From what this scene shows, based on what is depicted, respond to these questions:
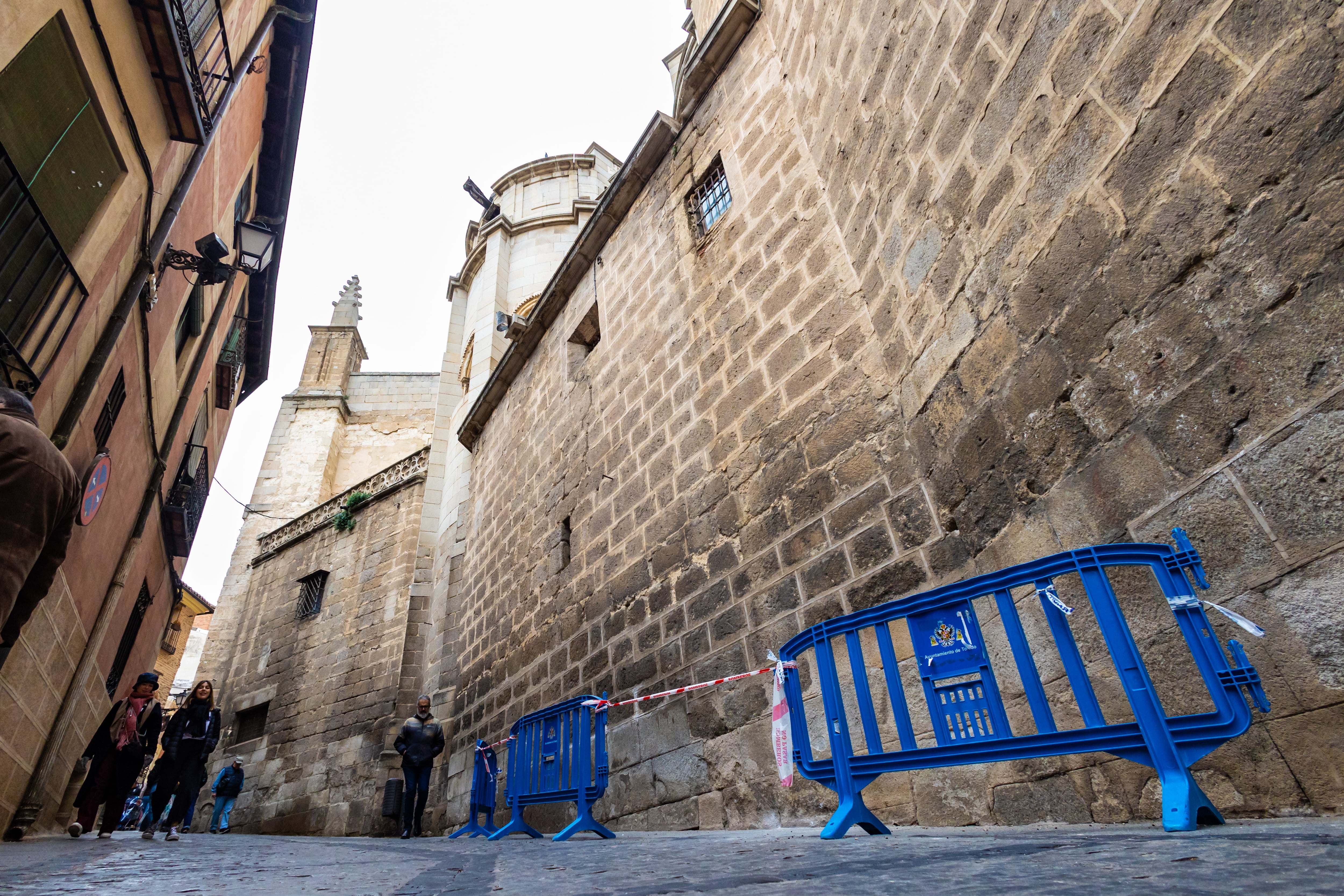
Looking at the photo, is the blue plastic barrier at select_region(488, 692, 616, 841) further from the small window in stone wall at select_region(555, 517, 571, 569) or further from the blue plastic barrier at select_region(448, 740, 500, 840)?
the small window in stone wall at select_region(555, 517, 571, 569)

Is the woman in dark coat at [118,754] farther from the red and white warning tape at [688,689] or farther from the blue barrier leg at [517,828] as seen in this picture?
the red and white warning tape at [688,689]

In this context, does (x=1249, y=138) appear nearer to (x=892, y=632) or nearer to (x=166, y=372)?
(x=892, y=632)

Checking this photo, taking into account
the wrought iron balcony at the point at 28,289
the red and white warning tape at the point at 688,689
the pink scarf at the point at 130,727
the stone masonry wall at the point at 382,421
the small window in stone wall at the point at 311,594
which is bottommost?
the red and white warning tape at the point at 688,689

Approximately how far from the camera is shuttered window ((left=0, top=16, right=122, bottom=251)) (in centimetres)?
354

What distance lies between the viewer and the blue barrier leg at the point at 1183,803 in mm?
1572

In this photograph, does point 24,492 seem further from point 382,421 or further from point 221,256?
point 382,421

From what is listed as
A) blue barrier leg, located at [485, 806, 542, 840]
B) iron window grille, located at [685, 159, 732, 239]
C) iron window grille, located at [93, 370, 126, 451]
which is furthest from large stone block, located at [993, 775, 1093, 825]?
iron window grille, located at [93, 370, 126, 451]

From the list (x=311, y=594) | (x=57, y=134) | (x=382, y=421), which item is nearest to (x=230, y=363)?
(x=311, y=594)

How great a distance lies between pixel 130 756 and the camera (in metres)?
5.03

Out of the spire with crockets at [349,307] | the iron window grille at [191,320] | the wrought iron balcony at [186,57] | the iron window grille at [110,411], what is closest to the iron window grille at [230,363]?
the iron window grille at [191,320]

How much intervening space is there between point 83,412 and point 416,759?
4296 mm

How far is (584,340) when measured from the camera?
314 inches

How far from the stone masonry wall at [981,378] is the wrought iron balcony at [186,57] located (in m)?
3.89

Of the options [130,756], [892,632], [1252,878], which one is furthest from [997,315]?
[130,756]
